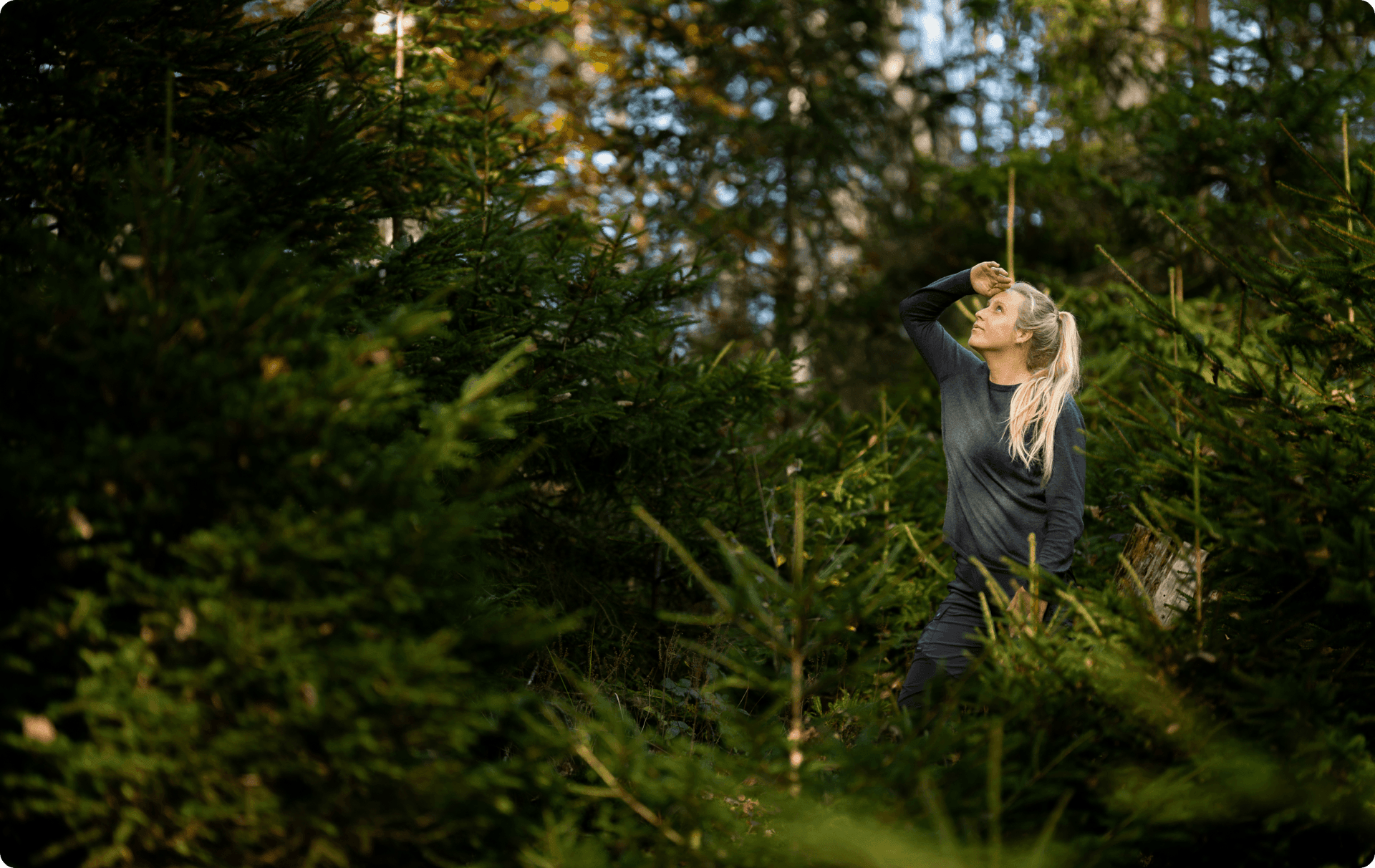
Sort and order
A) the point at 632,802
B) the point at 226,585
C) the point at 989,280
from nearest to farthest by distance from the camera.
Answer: the point at 226,585, the point at 632,802, the point at 989,280

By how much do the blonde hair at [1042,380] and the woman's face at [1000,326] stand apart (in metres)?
0.03

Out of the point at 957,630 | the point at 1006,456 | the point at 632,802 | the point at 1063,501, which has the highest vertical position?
the point at 1006,456

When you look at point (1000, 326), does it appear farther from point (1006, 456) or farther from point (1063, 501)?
point (1063, 501)

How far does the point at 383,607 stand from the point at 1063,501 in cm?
264

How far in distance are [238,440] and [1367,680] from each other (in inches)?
138

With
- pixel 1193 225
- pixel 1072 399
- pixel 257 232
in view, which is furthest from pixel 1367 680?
pixel 1193 225

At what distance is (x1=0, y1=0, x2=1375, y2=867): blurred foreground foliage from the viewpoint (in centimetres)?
192

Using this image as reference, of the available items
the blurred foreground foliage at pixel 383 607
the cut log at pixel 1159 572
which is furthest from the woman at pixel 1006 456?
the cut log at pixel 1159 572

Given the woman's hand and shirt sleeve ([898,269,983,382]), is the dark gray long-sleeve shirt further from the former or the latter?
the woman's hand

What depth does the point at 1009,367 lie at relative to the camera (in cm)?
366

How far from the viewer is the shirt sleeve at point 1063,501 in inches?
128

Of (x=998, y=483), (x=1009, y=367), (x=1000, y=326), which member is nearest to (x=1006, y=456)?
(x=998, y=483)

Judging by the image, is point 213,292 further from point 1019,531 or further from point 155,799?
point 1019,531

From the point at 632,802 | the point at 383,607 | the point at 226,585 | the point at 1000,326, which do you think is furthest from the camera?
the point at 1000,326
